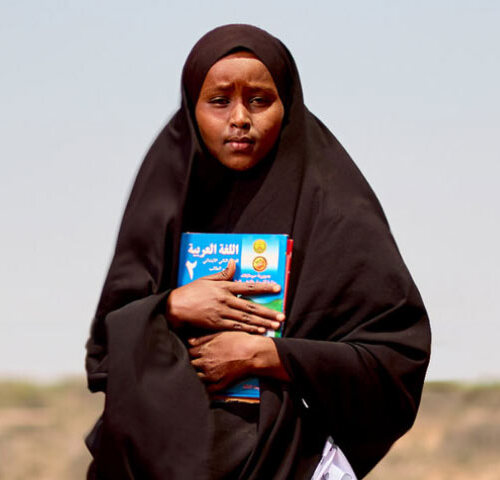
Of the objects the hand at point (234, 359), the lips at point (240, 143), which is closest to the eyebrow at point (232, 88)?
the lips at point (240, 143)

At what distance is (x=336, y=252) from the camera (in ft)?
9.50

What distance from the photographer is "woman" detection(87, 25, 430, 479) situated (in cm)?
279

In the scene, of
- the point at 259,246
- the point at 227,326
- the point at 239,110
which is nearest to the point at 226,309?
the point at 227,326

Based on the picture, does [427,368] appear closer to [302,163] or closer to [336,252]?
[336,252]

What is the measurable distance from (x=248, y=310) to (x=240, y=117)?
46cm

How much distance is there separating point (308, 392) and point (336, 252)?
1.13 ft

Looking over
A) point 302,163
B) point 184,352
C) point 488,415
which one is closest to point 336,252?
point 302,163

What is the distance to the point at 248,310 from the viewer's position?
282 cm

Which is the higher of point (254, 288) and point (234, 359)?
point (254, 288)

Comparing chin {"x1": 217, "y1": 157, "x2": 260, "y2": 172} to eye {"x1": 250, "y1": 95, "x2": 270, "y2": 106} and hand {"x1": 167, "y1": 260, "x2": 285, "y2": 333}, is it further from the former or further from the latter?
hand {"x1": 167, "y1": 260, "x2": 285, "y2": 333}

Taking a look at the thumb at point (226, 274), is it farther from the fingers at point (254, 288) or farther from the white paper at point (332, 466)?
the white paper at point (332, 466)

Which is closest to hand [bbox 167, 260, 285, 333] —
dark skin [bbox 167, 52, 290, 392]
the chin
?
dark skin [bbox 167, 52, 290, 392]

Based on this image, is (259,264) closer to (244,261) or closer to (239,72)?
(244,261)

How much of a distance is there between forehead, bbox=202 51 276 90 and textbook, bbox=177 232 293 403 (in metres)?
0.37
